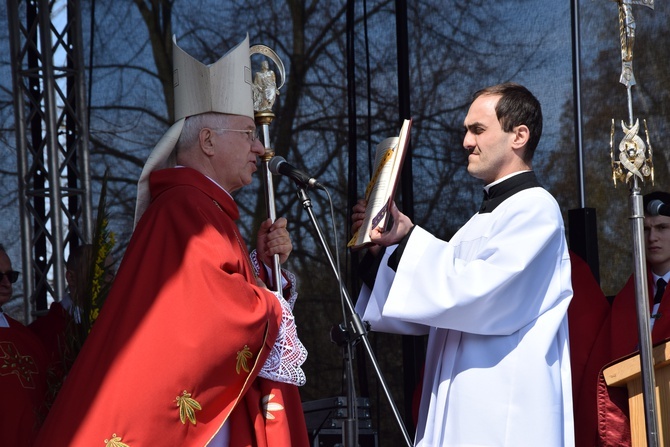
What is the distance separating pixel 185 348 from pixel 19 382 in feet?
8.00

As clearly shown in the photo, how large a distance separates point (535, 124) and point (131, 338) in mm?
1517

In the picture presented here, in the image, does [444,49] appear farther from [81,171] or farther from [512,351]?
[512,351]

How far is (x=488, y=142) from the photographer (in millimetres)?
3283

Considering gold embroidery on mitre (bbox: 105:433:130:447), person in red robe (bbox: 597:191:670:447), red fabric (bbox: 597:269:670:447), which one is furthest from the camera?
person in red robe (bbox: 597:191:670:447)

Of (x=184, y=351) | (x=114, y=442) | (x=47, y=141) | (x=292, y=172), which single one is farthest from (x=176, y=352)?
(x=47, y=141)

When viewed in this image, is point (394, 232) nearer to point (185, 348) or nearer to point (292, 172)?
point (292, 172)

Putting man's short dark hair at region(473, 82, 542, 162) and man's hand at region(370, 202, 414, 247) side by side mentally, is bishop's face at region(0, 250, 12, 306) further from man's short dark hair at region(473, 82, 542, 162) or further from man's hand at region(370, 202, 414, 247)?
man's short dark hair at region(473, 82, 542, 162)

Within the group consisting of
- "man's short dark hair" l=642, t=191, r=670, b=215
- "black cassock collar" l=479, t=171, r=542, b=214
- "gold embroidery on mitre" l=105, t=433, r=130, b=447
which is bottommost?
"gold embroidery on mitre" l=105, t=433, r=130, b=447

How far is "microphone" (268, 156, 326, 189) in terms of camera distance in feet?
10.5

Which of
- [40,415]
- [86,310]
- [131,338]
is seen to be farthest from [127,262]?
[40,415]

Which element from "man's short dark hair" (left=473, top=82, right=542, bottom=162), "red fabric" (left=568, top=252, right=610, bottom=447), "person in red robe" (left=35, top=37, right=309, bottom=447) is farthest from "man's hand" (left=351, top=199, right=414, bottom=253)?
"red fabric" (left=568, top=252, right=610, bottom=447)

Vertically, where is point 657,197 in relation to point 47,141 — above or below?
below

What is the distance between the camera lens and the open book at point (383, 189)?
3.03m

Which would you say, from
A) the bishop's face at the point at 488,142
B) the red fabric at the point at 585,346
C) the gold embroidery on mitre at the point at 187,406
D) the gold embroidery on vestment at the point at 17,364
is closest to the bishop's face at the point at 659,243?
the red fabric at the point at 585,346
